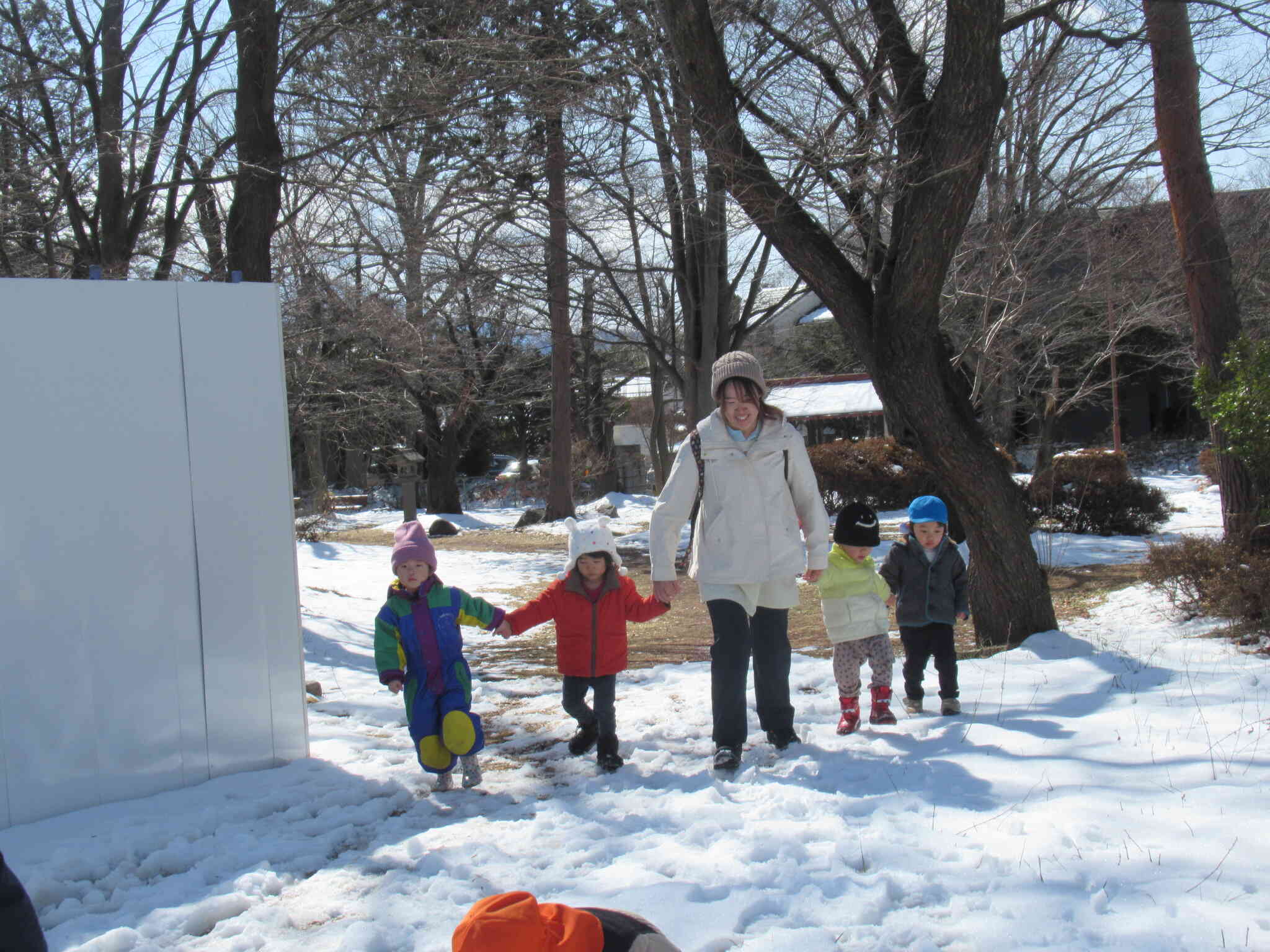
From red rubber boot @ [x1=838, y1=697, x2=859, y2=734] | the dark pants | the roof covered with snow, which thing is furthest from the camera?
the roof covered with snow

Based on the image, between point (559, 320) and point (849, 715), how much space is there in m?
15.1

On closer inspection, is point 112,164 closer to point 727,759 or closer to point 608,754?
point 608,754

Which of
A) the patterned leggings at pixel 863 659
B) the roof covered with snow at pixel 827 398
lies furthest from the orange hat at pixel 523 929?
the roof covered with snow at pixel 827 398

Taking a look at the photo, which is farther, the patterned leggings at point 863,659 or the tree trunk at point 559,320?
the tree trunk at point 559,320

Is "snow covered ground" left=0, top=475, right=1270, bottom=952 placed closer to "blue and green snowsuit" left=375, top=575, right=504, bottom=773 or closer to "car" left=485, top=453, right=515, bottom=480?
"blue and green snowsuit" left=375, top=575, right=504, bottom=773

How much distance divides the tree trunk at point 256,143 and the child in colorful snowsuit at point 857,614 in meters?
5.43

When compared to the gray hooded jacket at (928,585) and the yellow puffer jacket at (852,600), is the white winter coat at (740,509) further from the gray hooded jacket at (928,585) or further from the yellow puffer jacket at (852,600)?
Answer: the gray hooded jacket at (928,585)

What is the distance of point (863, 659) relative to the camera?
501 cm

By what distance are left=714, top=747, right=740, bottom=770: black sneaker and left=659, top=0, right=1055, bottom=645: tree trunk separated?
3.03 m

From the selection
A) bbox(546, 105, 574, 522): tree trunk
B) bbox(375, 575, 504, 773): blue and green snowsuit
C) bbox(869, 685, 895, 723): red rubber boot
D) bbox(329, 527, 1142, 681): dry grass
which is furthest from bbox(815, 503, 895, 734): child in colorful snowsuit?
bbox(546, 105, 574, 522): tree trunk

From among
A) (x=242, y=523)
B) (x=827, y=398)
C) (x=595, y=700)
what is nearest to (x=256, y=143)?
(x=242, y=523)

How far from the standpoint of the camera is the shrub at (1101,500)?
14.3m

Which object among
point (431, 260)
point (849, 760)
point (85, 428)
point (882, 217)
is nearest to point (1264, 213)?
point (882, 217)

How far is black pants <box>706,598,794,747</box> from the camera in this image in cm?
438
